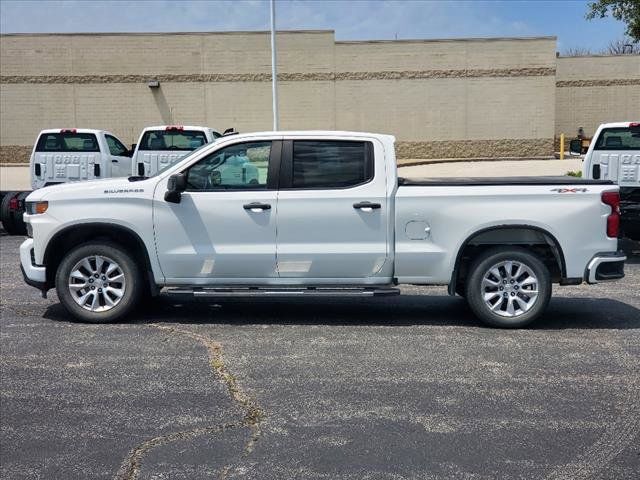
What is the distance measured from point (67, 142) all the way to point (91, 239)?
424 inches

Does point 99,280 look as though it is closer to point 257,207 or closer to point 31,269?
point 31,269

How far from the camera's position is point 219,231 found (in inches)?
290

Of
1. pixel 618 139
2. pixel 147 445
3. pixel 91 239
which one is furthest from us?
pixel 618 139

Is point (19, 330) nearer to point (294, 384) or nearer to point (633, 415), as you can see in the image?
point (294, 384)

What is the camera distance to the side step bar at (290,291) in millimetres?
A: 7219

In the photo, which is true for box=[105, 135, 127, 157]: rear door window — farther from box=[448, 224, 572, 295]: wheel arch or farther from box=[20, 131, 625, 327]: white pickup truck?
box=[448, 224, 572, 295]: wheel arch

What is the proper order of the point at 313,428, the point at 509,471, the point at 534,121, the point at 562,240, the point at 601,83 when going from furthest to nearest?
the point at 601,83, the point at 534,121, the point at 562,240, the point at 313,428, the point at 509,471

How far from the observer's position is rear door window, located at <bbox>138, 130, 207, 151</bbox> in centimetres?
1781

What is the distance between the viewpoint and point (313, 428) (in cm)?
477

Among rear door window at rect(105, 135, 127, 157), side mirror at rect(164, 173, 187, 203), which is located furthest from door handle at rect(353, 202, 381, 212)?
rear door window at rect(105, 135, 127, 157)

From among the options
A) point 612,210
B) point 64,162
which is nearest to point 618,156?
point 612,210

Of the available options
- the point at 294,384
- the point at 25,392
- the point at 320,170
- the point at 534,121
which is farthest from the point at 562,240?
the point at 534,121

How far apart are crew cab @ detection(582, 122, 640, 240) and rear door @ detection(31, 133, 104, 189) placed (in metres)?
10.7

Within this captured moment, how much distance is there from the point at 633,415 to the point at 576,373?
93 centimetres
